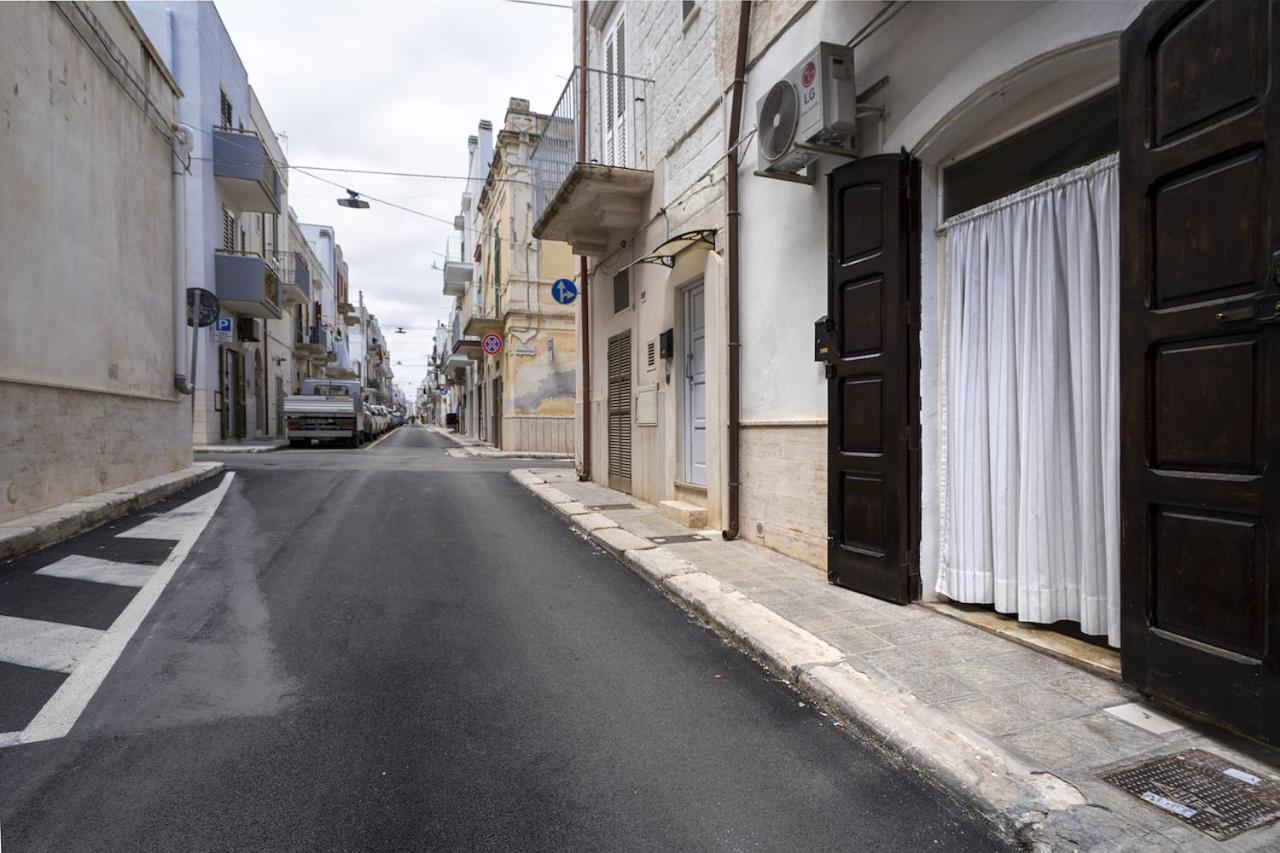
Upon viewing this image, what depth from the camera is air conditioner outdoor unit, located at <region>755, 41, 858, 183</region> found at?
466 cm

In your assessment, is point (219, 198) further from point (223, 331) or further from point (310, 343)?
point (310, 343)

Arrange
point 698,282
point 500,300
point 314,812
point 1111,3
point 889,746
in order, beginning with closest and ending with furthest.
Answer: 1. point 314,812
2. point 889,746
3. point 1111,3
4. point 698,282
5. point 500,300

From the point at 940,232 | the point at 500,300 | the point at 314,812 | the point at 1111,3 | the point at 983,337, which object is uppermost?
the point at 500,300

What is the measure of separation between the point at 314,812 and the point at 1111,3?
181 inches

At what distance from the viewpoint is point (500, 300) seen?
22.4 meters

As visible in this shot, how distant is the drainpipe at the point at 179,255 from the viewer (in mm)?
10898

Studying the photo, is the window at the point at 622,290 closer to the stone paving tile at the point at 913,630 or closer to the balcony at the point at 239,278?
the stone paving tile at the point at 913,630

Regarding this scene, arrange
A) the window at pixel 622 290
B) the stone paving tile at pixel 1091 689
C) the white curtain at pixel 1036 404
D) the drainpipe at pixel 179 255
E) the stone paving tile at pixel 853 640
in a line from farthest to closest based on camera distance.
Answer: the drainpipe at pixel 179 255, the window at pixel 622 290, the stone paving tile at pixel 853 640, the white curtain at pixel 1036 404, the stone paving tile at pixel 1091 689

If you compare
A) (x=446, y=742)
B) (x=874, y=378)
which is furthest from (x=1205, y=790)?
(x=874, y=378)

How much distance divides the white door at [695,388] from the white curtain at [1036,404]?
3.89 m

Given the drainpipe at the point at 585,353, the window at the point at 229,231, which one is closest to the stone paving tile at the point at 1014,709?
the drainpipe at the point at 585,353

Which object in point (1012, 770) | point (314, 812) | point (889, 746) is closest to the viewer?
point (314, 812)

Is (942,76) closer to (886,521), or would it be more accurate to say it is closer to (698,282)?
(886,521)

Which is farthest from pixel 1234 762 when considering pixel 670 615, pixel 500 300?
pixel 500 300
